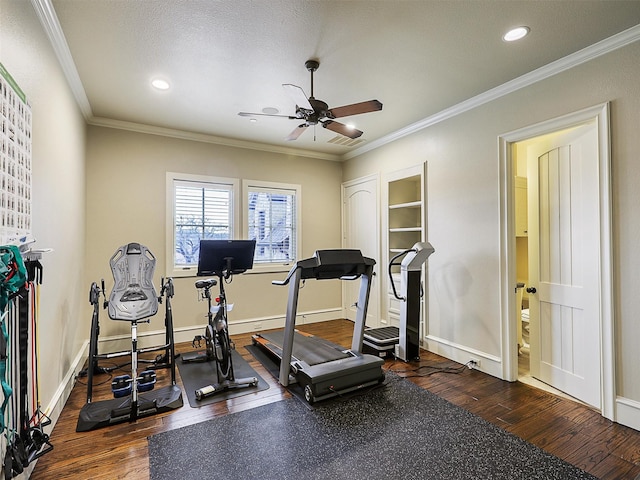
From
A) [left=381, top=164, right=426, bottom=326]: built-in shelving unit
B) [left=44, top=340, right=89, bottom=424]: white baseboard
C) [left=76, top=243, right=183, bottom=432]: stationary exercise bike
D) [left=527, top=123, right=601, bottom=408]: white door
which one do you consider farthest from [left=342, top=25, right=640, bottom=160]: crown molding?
[left=44, top=340, right=89, bottom=424]: white baseboard

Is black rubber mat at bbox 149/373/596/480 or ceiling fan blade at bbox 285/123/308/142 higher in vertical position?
ceiling fan blade at bbox 285/123/308/142

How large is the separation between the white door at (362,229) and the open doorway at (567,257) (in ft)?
6.79

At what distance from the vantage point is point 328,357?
3.25m

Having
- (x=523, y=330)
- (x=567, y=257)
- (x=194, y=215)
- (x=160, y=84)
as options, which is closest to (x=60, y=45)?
(x=160, y=84)

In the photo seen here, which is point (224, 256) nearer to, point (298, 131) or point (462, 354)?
point (298, 131)

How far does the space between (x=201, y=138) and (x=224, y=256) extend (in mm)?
2232

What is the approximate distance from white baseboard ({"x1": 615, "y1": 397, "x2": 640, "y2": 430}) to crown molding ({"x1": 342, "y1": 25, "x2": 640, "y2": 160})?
8.54 feet

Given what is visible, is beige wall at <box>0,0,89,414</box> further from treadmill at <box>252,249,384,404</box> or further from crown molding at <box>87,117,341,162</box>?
treadmill at <box>252,249,384,404</box>

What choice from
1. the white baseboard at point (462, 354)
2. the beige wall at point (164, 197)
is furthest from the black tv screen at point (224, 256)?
the white baseboard at point (462, 354)

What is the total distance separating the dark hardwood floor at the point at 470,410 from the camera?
1958mm

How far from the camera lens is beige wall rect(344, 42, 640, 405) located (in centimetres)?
234

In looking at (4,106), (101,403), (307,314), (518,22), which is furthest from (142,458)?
(518,22)

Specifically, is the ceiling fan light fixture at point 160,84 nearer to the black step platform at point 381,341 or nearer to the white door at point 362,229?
the white door at point 362,229

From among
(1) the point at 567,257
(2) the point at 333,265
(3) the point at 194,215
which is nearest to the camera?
(1) the point at 567,257
